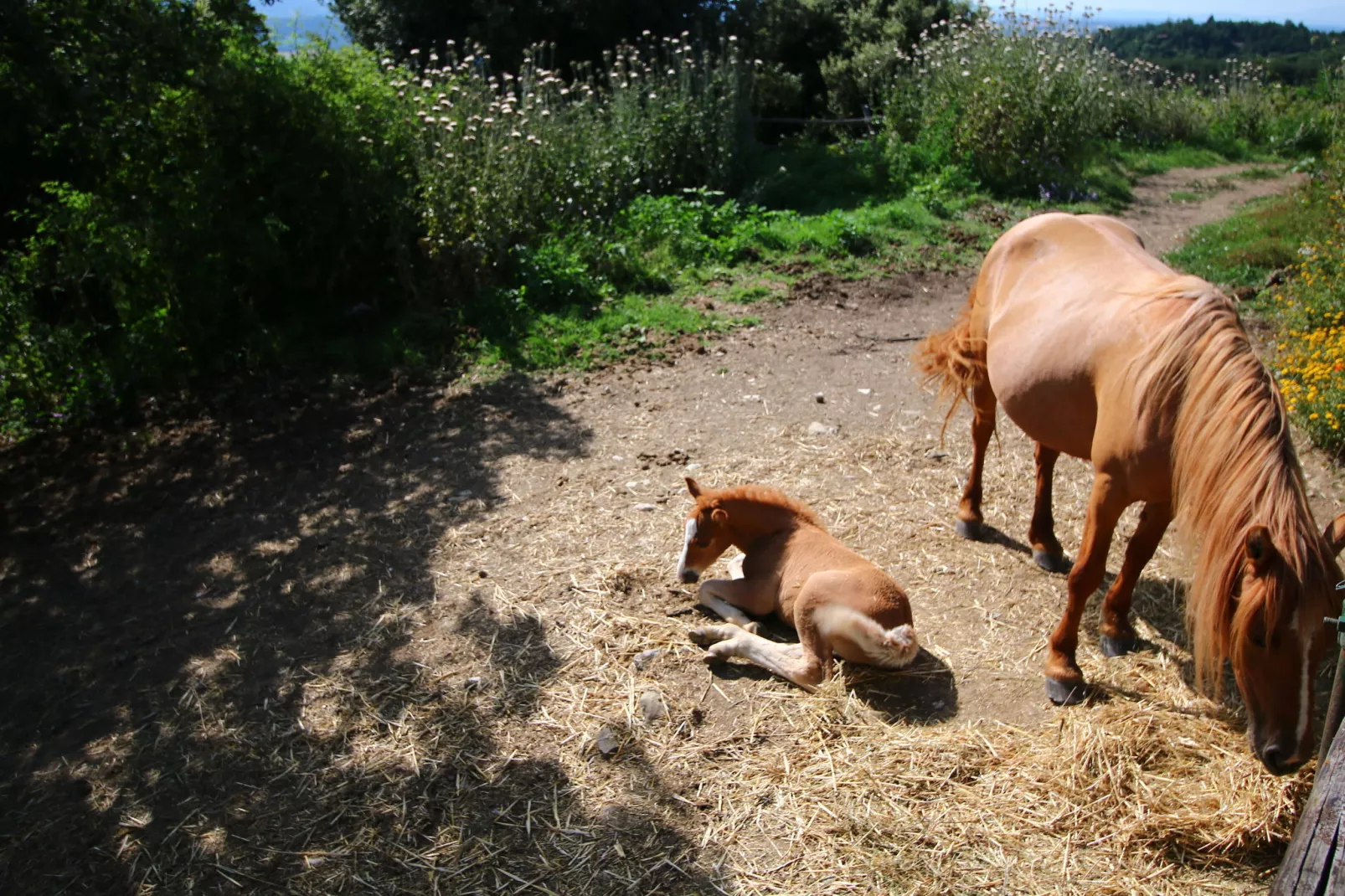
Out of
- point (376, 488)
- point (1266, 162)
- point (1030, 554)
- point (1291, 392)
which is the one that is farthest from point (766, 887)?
point (1266, 162)

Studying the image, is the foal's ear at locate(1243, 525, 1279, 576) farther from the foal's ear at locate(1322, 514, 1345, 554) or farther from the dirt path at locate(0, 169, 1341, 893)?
the dirt path at locate(0, 169, 1341, 893)

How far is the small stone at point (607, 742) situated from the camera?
3568 millimetres

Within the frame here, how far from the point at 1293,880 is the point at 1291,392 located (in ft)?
15.5

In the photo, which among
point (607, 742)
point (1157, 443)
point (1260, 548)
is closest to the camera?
point (1260, 548)

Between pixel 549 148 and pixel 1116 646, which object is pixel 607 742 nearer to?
pixel 1116 646

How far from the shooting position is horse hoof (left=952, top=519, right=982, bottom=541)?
4.96m

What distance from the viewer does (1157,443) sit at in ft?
11.1

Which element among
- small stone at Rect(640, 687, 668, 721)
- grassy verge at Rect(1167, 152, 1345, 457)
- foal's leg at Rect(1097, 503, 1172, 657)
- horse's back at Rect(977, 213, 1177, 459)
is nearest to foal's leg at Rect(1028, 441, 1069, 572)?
horse's back at Rect(977, 213, 1177, 459)

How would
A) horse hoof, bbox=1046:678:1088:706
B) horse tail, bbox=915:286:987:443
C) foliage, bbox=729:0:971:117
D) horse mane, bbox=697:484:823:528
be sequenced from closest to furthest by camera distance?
horse hoof, bbox=1046:678:1088:706 < horse mane, bbox=697:484:823:528 < horse tail, bbox=915:286:987:443 < foliage, bbox=729:0:971:117

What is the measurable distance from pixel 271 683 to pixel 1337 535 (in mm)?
4082

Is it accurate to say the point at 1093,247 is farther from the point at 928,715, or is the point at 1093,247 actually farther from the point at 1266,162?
the point at 1266,162

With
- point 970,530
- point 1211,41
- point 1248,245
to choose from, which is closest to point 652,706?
point 970,530

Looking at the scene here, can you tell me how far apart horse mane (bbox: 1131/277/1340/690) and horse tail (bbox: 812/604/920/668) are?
3.34ft

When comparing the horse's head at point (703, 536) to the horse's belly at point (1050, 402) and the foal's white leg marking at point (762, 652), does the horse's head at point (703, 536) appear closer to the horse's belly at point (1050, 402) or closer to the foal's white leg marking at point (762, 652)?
the foal's white leg marking at point (762, 652)
